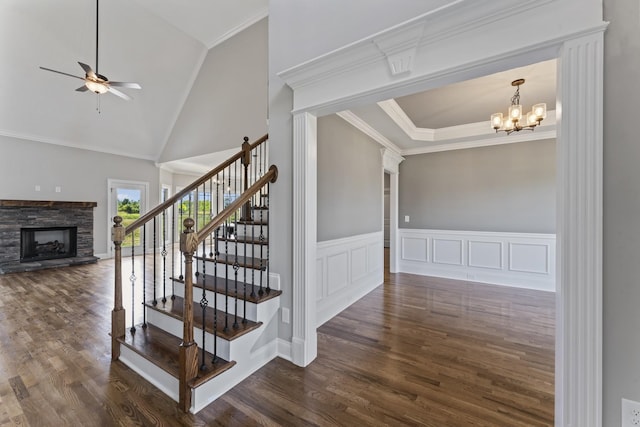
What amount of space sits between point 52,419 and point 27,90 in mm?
6307

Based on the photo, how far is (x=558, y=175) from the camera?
1.28 meters

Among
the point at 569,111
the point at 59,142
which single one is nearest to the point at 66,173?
the point at 59,142

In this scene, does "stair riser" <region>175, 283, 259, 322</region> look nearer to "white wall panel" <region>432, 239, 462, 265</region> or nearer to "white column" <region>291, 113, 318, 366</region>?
"white column" <region>291, 113, 318, 366</region>

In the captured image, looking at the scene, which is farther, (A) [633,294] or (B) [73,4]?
(B) [73,4]

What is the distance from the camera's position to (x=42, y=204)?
5.50 metres

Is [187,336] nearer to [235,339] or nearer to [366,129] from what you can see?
[235,339]

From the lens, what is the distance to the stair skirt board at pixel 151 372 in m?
1.74

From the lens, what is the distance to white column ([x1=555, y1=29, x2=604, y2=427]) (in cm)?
115

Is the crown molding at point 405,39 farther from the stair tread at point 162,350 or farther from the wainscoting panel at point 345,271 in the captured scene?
the stair tread at point 162,350

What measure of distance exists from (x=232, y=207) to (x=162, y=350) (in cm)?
125

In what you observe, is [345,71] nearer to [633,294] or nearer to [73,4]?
[633,294]

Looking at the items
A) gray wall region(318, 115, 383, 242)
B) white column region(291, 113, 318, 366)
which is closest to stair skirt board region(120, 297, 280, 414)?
white column region(291, 113, 318, 366)

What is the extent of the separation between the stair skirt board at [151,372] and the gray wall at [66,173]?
6.08 meters

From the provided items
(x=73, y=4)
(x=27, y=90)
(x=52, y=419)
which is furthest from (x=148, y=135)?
(x=52, y=419)
